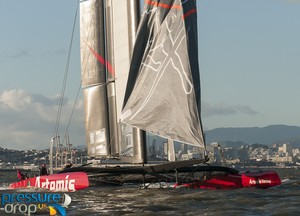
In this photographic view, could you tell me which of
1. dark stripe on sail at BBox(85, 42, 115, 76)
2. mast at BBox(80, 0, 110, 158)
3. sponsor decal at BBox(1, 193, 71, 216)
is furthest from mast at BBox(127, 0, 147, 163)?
sponsor decal at BBox(1, 193, 71, 216)

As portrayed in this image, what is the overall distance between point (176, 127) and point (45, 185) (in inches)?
201

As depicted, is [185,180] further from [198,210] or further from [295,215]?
[295,215]

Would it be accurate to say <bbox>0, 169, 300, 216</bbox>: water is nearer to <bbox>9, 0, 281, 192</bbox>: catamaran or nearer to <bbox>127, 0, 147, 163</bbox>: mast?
<bbox>9, 0, 281, 192</bbox>: catamaran

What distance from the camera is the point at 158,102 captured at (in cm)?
2378

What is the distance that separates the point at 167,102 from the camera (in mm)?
23625

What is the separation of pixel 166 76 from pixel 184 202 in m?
4.99

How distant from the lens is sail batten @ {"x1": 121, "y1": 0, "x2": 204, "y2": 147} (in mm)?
23219

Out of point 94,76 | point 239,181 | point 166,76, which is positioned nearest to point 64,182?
point 166,76

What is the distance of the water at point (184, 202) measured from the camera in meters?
18.8

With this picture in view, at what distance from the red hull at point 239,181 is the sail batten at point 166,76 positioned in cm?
262

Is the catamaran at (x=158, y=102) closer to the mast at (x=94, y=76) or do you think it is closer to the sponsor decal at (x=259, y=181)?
the sponsor decal at (x=259, y=181)

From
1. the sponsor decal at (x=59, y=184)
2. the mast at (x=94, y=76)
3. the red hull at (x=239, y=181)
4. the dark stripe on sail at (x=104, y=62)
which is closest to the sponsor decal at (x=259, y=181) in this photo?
the red hull at (x=239, y=181)

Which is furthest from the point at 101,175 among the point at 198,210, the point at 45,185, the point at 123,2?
the point at 123,2

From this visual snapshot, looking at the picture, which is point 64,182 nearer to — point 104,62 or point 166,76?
point 166,76
